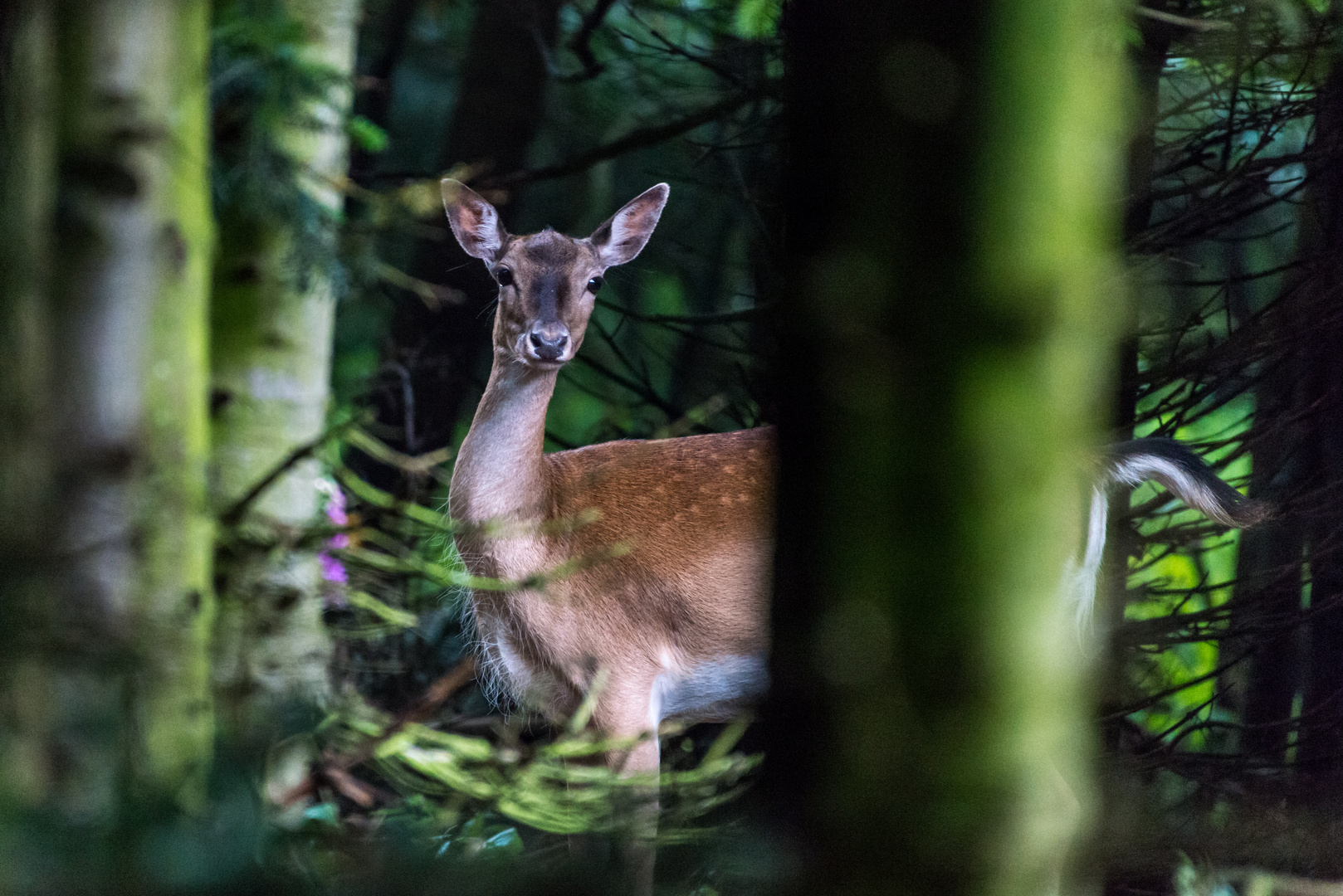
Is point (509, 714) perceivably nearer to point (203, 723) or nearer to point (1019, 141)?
Answer: point (203, 723)

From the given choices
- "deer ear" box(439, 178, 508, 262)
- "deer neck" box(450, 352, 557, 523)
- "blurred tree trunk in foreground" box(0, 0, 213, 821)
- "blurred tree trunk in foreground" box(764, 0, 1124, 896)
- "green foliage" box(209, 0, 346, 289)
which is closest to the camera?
"blurred tree trunk in foreground" box(764, 0, 1124, 896)

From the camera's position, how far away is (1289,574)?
2592 mm

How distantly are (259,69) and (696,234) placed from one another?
77.6 inches

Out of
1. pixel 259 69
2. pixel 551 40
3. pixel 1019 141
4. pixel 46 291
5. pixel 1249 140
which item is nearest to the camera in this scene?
pixel 1019 141

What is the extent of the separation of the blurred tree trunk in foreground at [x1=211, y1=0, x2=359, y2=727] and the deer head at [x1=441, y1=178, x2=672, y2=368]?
0.59 metres

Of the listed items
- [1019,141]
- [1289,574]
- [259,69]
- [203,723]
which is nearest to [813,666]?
[1019,141]

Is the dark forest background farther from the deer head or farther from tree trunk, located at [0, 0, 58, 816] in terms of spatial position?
the deer head

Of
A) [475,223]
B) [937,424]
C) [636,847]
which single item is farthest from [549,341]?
[937,424]

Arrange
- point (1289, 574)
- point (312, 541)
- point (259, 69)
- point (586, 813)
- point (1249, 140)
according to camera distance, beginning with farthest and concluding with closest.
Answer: point (1249, 140) < point (1289, 574) < point (259, 69) < point (586, 813) < point (312, 541)

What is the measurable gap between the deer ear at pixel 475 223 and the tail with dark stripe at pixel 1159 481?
124 cm

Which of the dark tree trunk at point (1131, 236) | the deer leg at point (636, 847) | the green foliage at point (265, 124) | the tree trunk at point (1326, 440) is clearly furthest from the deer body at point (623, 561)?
the deer leg at point (636, 847)

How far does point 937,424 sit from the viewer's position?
69 centimetres

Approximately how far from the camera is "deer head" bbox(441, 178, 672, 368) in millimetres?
2209

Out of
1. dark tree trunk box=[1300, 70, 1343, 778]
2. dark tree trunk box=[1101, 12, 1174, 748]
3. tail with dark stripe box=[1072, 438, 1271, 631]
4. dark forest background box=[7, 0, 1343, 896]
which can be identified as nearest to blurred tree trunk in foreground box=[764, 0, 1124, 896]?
dark forest background box=[7, 0, 1343, 896]
